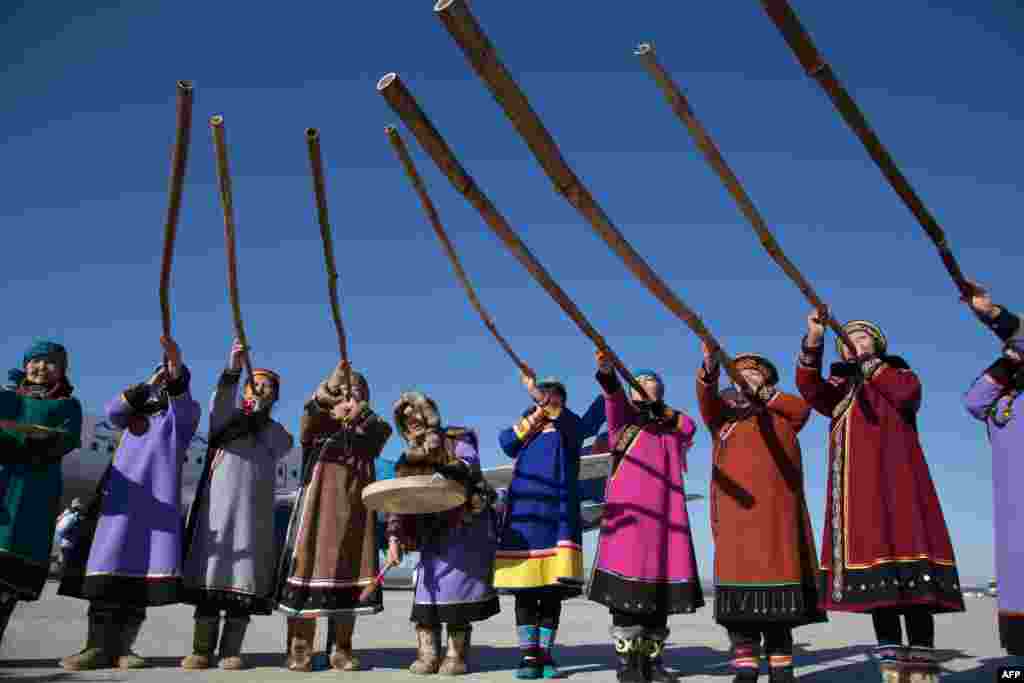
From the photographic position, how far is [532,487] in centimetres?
538

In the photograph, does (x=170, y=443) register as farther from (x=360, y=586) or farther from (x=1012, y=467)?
(x=1012, y=467)

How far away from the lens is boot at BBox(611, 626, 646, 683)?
459 centimetres

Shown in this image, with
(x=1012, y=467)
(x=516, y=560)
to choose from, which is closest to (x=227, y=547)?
(x=516, y=560)

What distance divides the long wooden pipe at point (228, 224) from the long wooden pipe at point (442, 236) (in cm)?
96

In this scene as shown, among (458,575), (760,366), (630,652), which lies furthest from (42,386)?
(760,366)

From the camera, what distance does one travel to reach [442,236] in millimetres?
5379

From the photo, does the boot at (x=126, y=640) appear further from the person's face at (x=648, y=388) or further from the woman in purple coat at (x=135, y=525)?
the person's face at (x=648, y=388)

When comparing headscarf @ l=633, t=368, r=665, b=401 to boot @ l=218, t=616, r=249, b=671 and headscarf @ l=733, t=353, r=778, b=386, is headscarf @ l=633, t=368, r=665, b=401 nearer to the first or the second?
headscarf @ l=733, t=353, r=778, b=386

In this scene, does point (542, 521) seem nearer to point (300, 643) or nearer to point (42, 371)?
point (300, 643)

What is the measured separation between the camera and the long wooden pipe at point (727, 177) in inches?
127

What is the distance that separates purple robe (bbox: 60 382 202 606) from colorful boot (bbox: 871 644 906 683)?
4074mm

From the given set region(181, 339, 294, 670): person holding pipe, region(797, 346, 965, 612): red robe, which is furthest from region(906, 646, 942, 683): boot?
region(181, 339, 294, 670): person holding pipe

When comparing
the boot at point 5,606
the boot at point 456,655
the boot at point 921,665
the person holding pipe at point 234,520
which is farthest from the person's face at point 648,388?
the boot at point 5,606

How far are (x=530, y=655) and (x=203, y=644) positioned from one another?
2.06 metres
